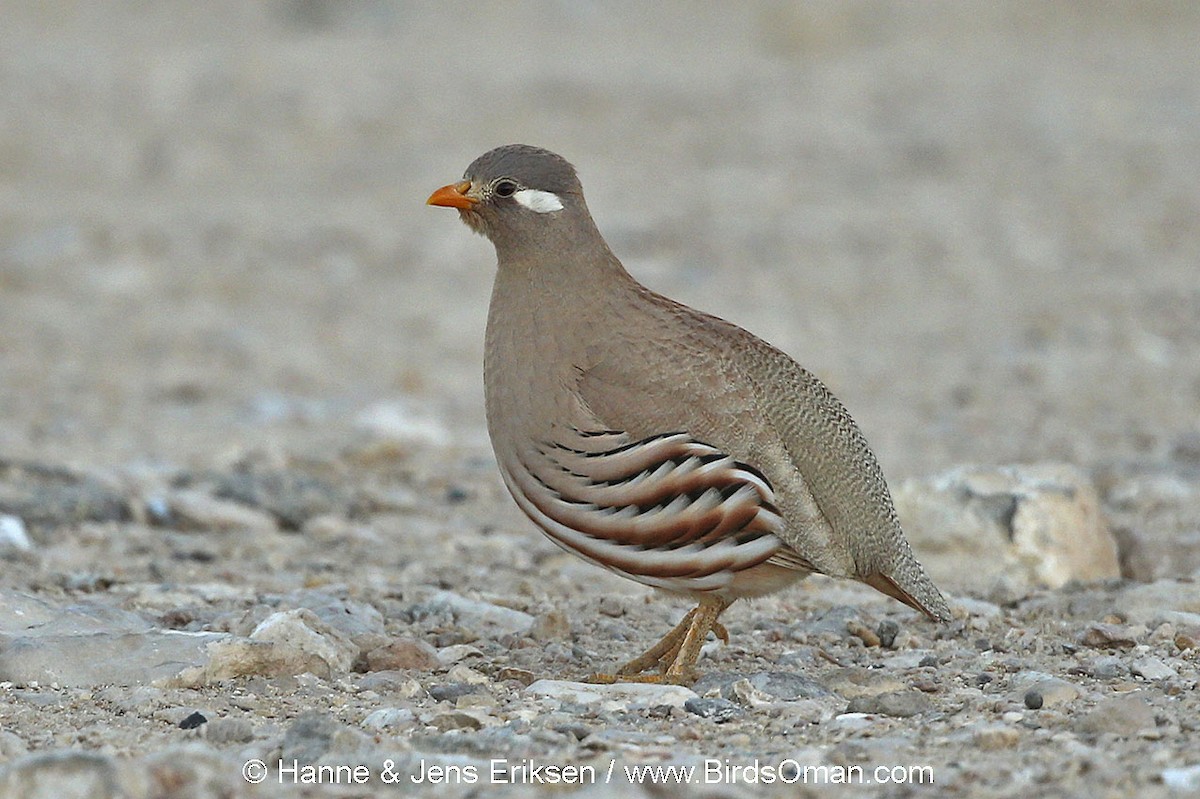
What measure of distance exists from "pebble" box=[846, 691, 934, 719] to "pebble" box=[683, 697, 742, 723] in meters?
0.35

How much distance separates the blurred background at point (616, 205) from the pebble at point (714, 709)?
15.7 ft

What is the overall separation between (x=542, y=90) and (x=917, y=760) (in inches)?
618

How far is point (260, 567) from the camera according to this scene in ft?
25.6

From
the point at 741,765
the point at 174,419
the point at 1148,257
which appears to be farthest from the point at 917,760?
the point at 1148,257

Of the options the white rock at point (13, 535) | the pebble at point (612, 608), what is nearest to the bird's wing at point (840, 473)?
the pebble at point (612, 608)

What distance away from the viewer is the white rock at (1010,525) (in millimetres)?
7488

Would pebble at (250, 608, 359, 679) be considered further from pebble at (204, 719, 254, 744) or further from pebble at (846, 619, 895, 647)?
pebble at (846, 619, 895, 647)

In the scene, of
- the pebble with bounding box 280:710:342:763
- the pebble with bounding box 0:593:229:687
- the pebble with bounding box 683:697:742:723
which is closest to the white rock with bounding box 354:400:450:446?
the pebble with bounding box 0:593:229:687

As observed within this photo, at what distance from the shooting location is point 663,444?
5.76m

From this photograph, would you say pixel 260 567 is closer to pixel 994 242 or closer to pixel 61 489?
pixel 61 489

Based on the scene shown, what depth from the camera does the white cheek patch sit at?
628cm

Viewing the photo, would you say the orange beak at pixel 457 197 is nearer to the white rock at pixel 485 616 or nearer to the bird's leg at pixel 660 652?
the white rock at pixel 485 616

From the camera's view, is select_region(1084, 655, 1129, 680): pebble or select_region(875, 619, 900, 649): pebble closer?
select_region(1084, 655, 1129, 680): pebble

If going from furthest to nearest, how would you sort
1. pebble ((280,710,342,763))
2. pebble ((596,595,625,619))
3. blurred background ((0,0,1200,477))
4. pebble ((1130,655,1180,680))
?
blurred background ((0,0,1200,477)) < pebble ((596,595,625,619)) < pebble ((1130,655,1180,680)) < pebble ((280,710,342,763))
